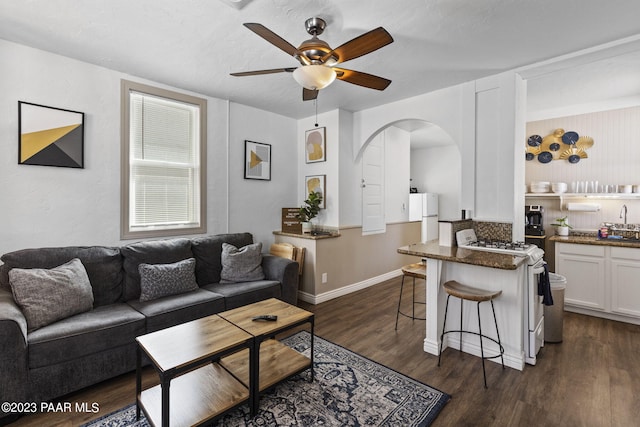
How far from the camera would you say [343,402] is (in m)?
1.95

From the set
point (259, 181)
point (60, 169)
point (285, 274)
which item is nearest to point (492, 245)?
point (285, 274)

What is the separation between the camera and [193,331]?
1.92 m

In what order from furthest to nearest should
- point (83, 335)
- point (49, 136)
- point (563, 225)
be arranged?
point (563, 225), point (49, 136), point (83, 335)

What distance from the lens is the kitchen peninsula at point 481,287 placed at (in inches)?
92.8

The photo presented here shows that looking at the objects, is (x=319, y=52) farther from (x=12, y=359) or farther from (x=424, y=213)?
(x=424, y=213)

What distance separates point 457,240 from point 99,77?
374 cm

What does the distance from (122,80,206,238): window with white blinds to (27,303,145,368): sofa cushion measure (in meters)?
1.06

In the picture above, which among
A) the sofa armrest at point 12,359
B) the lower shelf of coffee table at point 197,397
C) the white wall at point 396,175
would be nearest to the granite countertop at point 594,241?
the white wall at point 396,175

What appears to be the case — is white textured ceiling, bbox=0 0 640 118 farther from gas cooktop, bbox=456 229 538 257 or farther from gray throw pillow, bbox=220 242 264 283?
gray throw pillow, bbox=220 242 264 283

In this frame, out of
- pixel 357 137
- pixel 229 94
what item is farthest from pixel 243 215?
pixel 357 137

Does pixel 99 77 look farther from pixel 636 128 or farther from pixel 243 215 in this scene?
pixel 636 128

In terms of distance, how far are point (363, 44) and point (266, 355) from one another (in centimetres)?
224

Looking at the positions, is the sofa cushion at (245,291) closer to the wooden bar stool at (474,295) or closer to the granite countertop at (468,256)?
the granite countertop at (468,256)

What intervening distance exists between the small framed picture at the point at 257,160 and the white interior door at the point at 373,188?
1.41 metres
